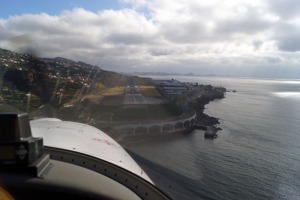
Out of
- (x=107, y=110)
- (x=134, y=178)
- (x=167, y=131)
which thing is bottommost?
(x=167, y=131)

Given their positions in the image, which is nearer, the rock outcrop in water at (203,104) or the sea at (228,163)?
the sea at (228,163)

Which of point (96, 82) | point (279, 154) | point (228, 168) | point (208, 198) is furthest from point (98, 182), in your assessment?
point (279, 154)

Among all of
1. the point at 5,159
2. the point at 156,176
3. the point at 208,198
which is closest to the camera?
the point at 5,159

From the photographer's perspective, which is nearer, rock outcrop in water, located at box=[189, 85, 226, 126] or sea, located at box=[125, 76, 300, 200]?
sea, located at box=[125, 76, 300, 200]

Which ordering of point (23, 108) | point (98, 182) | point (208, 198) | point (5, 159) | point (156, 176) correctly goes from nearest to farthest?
1. point (5, 159)
2. point (98, 182)
3. point (23, 108)
4. point (208, 198)
5. point (156, 176)

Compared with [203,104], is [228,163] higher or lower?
lower

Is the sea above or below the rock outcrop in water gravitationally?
below

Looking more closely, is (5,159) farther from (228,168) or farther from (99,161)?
(228,168)

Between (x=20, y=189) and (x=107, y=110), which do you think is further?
(x=107, y=110)

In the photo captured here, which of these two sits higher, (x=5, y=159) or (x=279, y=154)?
(x=5, y=159)

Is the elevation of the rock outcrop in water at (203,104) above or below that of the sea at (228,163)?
above

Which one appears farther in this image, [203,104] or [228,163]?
[203,104]
